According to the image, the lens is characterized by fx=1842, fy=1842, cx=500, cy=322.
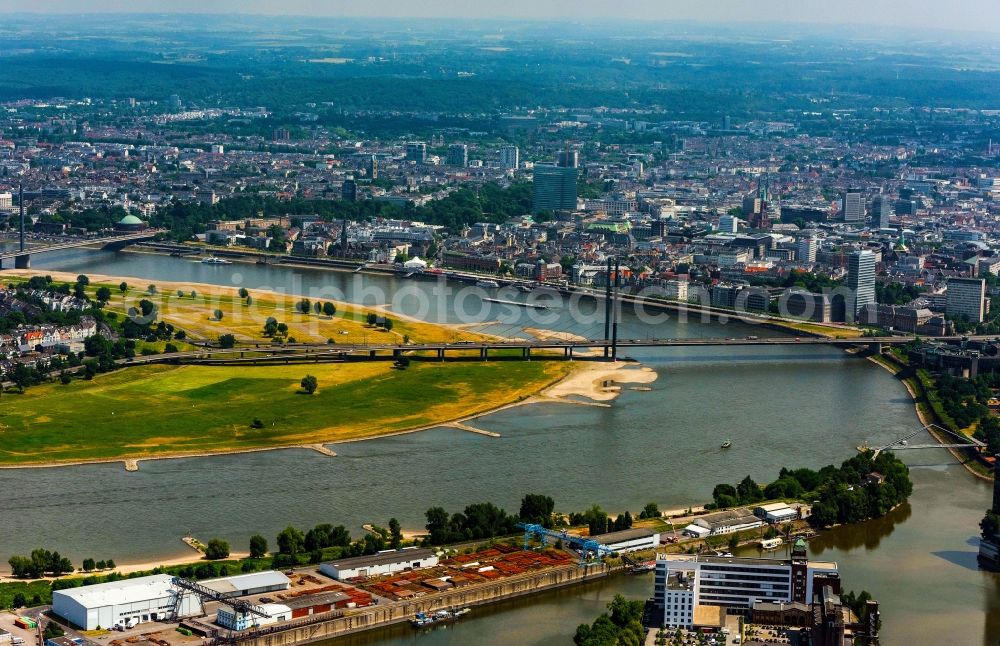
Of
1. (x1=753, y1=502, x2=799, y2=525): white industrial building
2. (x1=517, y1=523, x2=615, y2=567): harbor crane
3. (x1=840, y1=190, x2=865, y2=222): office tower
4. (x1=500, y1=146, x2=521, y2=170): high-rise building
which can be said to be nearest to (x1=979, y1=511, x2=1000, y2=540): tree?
(x1=753, y1=502, x2=799, y2=525): white industrial building

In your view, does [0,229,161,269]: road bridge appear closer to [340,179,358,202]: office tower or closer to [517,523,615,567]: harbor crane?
[340,179,358,202]: office tower

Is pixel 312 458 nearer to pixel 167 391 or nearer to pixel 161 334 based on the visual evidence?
pixel 167 391

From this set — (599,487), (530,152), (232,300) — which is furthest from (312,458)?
(530,152)

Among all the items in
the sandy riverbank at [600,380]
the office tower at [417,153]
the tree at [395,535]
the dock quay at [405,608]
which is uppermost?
the tree at [395,535]

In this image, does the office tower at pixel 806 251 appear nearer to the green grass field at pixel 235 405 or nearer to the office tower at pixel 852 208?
the office tower at pixel 852 208

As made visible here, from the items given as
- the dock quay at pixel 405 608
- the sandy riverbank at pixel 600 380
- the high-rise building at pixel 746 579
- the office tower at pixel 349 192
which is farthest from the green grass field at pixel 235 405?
the office tower at pixel 349 192

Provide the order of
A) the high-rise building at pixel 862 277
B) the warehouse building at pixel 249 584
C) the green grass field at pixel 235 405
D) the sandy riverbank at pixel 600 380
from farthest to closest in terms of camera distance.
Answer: the high-rise building at pixel 862 277 < the sandy riverbank at pixel 600 380 < the green grass field at pixel 235 405 < the warehouse building at pixel 249 584
